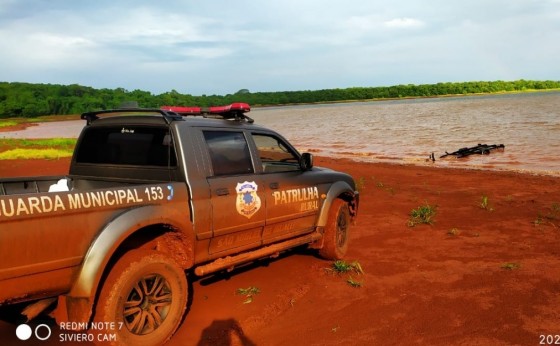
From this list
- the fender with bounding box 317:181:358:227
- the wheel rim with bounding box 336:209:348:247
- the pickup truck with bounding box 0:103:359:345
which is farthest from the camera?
the wheel rim with bounding box 336:209:348:247

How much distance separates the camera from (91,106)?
124062mm

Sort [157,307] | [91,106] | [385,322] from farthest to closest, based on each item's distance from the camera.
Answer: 1. [91,106]
2. [385,322]
3. [157,307]

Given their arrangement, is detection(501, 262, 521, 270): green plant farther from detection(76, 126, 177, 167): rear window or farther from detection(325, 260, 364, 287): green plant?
detection(76, 126, 177, 167): rear window

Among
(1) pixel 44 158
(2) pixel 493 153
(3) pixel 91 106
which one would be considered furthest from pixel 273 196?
(3) pixel 91 106

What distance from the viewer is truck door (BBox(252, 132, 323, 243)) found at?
17.1 ft

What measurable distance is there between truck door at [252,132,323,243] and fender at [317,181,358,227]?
0.11 meters

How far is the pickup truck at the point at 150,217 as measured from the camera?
3.21 m

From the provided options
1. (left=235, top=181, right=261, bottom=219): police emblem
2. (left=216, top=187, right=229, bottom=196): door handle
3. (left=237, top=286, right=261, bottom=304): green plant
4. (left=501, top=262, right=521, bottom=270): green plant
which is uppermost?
(left=216, top=187, right=229, bottom=196): door handle

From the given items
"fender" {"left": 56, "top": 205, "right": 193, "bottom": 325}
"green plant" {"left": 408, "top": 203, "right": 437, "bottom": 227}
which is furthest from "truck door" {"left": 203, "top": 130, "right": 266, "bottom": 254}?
"green plant" {"left": 408, "top": 203, "right": 437, "bottom": 227}

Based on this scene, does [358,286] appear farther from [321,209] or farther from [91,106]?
[91,106]

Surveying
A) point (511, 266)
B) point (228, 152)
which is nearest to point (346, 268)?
point (511, 266)

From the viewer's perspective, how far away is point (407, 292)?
534 centimetres

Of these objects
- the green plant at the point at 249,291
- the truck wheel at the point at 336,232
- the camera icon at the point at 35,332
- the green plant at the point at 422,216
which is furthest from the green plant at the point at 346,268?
the camera icon at the point at 35,332

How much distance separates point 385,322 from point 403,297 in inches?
28.7
